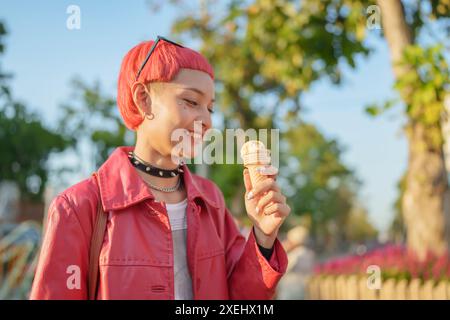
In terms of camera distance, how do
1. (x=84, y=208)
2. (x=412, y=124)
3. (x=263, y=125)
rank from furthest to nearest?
1. (x=263, y=125)
2. (x=412, y=124)
3. (x=84, y=208)

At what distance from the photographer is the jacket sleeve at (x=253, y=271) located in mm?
1802

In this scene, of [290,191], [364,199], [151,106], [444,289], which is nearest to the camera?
[151,106]

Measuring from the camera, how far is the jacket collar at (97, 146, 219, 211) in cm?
176

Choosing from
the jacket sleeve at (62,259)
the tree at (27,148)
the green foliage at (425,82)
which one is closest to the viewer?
the jacket sleeve at (62,259)

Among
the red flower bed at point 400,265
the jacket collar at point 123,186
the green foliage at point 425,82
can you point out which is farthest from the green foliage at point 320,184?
the jacket collar at point 123,186

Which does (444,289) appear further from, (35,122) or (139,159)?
(35,122)

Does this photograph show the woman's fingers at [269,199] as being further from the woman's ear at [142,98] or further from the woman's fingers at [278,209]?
the woman's ear at [142,98]

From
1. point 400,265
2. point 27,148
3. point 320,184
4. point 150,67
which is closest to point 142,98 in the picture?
point 150,67

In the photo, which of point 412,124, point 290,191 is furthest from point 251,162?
point 290,191

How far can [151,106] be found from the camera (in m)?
1.88

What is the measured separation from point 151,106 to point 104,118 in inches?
1136

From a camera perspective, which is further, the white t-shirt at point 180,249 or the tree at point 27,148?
the tree at point 27,148

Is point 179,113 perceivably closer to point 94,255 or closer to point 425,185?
point 94,255

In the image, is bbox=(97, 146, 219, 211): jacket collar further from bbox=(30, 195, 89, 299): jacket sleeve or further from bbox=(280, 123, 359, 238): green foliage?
bbox=(280, 123, 359, 238): green foliage
